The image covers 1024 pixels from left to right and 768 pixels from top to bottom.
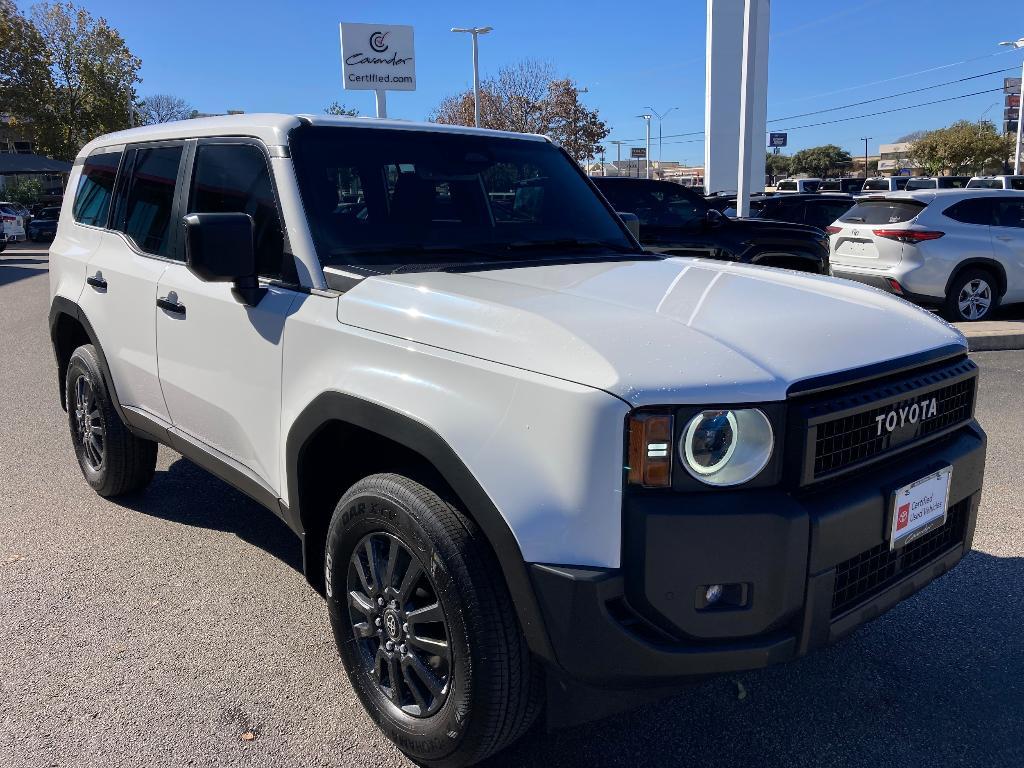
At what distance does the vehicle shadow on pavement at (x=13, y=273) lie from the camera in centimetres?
1945

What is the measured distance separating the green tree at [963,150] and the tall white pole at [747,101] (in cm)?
4857

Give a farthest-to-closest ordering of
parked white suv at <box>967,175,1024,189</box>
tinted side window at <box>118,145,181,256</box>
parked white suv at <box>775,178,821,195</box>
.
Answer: parked white suv at <box>775,178,821,195</box>
parked white suv at <box>967,175,1024,189</box>
tinted side window at <box>118,145,181,256</box>

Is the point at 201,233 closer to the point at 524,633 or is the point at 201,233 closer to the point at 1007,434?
the point at 524,633

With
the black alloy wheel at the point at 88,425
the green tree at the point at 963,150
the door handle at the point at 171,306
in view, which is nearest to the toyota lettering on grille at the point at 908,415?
the door handle at the point at 171,306

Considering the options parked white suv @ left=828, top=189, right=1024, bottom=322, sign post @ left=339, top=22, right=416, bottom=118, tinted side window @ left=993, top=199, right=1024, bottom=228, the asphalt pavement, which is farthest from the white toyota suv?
sign post @ left=339, top=22, right=416, bottom=118

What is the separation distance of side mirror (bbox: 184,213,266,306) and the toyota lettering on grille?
Result: 1999 millimetres

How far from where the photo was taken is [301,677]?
124 inches

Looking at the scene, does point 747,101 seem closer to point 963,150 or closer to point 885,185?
point 885,185

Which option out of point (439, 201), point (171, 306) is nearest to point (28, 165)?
point (171, 306)

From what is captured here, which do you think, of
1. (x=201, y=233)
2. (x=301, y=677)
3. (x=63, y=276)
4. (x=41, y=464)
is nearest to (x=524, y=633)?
(x=301, y=677)

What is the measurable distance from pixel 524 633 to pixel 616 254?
6.34 feet

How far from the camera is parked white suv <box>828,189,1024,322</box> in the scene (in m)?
10.3

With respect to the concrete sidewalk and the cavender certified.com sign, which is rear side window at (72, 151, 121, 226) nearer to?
the concrete sidewalk

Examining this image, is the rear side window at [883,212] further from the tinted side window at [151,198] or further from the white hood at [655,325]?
the tinted side window at [151,198]
